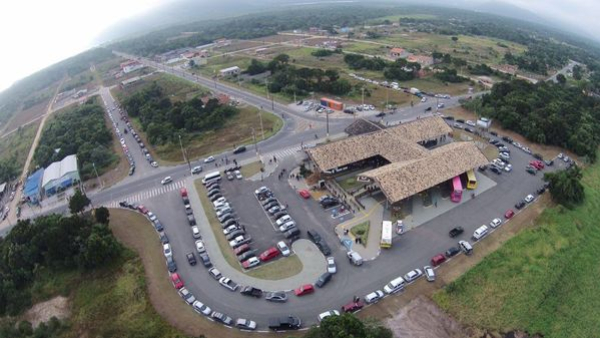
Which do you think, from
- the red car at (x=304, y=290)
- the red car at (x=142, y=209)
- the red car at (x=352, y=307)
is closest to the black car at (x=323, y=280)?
the red car at (x=304, y=290)

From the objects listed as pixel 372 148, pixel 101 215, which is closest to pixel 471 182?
pixel 372 148

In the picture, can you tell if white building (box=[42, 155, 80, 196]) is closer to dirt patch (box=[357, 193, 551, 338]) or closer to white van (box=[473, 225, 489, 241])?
dirt patch (box=[357, 193, 551, 338])

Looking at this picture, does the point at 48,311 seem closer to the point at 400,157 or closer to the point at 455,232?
the point at 455,232

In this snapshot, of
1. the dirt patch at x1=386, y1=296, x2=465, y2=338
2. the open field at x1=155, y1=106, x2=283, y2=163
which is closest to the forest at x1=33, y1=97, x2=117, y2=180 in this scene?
the open field at x1=155, y1=106, x2=283, y2=163

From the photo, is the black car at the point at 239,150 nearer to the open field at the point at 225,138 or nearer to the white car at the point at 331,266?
the open field at the point at 225,138

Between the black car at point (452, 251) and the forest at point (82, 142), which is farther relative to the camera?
the forest at point (82, 142)

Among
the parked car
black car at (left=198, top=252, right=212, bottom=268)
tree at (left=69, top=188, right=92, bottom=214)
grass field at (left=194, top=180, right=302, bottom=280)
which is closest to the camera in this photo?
the parked car
